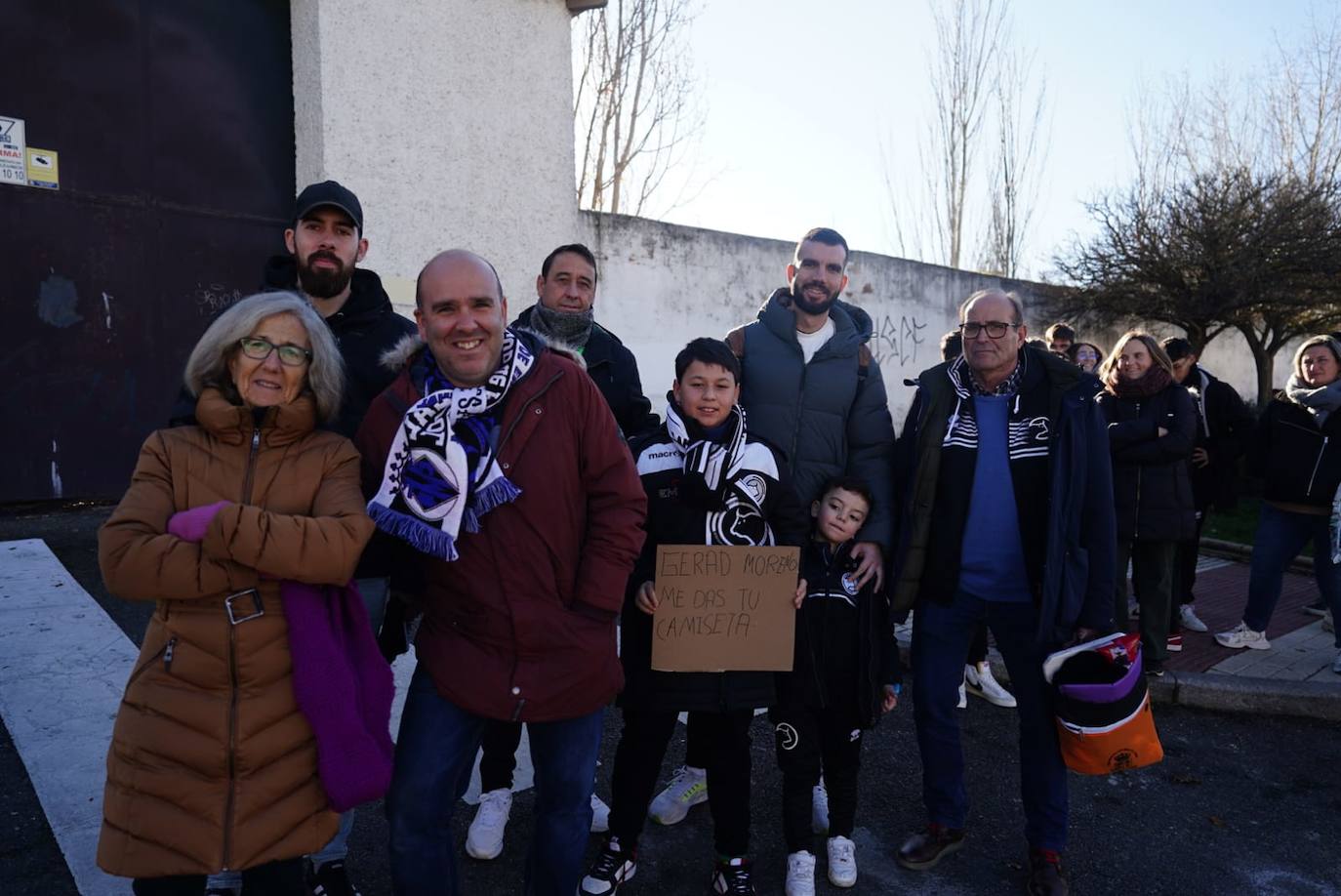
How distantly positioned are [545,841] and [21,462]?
6353mm

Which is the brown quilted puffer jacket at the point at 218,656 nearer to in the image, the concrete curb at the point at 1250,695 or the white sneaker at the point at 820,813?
the white sneaker at the point at 820,813

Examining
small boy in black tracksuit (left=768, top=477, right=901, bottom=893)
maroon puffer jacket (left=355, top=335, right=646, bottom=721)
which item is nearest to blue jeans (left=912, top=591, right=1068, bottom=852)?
small boy in black tracksuit (left=768, top=477, right=901, bottom=893)

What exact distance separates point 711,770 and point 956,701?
3.40 feet

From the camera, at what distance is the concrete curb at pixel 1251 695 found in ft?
15.6

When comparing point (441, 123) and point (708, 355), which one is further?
point (441, 123)

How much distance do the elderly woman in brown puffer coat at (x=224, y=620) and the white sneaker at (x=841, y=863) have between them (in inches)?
69.8

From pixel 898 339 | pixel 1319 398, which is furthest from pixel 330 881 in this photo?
pixel 898 339

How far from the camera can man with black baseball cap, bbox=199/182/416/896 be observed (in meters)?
2.64

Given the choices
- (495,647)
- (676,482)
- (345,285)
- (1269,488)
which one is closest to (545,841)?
(495,647)

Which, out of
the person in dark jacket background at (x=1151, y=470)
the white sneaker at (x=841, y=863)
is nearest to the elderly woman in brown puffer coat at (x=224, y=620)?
the white sneaker at (x=841, y=863)

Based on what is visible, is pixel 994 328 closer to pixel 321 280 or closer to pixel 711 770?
pixel 711 770

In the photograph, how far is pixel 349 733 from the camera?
2012 millimetres

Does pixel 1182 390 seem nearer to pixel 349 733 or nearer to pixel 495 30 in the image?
pixel 349 733

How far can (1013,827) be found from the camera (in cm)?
343
